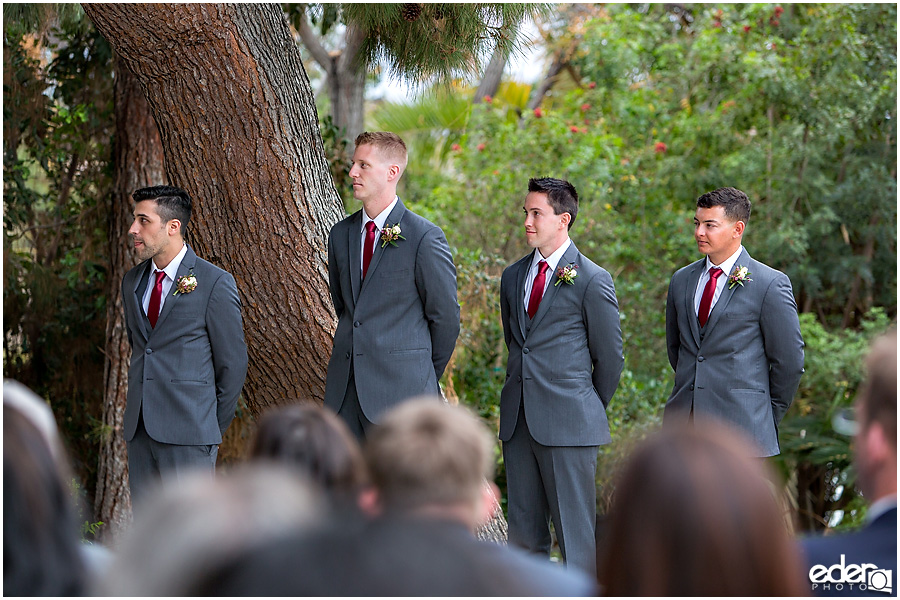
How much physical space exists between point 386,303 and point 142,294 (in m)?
1.12

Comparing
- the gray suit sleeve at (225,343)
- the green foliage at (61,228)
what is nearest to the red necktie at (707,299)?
the gray suit sleeve at (225,343)

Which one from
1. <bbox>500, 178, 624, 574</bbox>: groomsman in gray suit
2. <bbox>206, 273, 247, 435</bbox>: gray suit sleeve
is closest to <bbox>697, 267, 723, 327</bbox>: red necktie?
<bbox>500, 178, 624, 574</bbox>: groomsman in gray suit

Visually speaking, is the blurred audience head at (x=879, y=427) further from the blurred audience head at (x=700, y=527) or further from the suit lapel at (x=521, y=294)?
the suit lapel at (x=521, y=294)

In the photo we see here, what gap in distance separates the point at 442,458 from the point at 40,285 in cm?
656

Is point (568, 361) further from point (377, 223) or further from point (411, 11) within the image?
point (411, 11)

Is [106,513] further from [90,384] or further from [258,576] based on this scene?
[258,576]

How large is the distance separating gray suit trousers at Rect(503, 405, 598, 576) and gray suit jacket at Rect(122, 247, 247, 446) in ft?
4.36

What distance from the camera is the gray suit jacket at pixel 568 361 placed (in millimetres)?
4293

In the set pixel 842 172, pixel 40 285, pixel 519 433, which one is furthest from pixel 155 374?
pixel 842 172

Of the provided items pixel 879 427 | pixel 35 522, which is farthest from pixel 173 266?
pixel 879 427

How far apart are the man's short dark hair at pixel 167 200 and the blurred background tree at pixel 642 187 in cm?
292

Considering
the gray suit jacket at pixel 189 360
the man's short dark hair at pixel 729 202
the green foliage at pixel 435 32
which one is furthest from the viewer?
the green foliage at pixel 435 32

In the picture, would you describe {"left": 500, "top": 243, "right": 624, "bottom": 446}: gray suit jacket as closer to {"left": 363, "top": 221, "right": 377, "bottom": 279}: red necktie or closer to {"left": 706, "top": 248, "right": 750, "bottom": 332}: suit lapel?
{"left": 706, "top": 248, "right": 750, "bottom": 332}: suit lapel

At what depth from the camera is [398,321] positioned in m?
4.23
